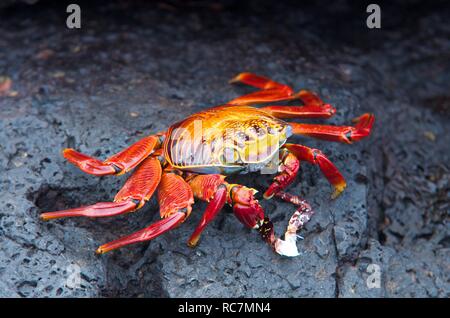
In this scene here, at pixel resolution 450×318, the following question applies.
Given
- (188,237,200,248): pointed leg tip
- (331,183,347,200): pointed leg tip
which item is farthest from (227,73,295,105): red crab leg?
(188,237,200,248): pointed leg tip

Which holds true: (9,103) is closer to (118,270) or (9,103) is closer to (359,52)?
(118,270)

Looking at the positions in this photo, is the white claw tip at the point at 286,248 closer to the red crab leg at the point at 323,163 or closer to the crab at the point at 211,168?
the crab at the point at 211,168

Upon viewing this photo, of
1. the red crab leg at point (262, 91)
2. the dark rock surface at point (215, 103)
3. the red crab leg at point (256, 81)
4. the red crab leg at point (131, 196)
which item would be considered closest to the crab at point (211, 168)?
the red crab leg at point (131, 196)

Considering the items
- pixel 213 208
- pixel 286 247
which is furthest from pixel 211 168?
pixel 286 247

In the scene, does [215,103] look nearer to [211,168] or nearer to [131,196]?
[211,168]
